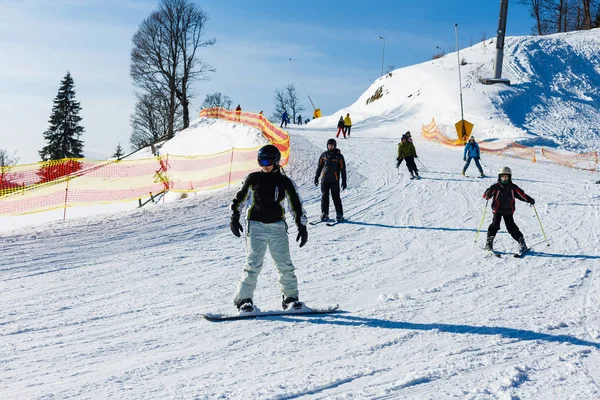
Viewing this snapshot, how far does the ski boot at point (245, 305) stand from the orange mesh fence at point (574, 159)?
21108 millimetres

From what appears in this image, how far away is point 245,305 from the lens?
5449 mm

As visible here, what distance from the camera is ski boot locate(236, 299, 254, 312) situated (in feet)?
17.9

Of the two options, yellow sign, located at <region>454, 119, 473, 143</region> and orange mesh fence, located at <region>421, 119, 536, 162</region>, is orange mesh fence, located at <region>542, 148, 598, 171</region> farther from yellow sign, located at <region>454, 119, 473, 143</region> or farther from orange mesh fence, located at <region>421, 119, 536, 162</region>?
yellow sign, located at <region>454, 119, 473, 143</region>

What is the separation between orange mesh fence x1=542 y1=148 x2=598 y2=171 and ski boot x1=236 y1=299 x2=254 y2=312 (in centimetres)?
2111

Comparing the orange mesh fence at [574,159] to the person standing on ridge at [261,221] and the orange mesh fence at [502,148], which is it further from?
the person standing on ridge at [261,221]

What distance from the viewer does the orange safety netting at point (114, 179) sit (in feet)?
52.3

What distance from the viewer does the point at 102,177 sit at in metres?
17.0

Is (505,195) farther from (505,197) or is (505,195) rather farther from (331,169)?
(331,169)

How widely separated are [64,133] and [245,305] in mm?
45966

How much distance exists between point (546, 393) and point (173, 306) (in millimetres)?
3940

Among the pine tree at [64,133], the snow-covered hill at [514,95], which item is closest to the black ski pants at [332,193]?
the snow-covered hill at [514,95]

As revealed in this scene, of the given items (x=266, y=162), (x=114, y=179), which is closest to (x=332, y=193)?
(x=266, y=162)

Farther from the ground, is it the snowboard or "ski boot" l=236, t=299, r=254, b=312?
"ski boot" l=236, t=299, r=254, b=312

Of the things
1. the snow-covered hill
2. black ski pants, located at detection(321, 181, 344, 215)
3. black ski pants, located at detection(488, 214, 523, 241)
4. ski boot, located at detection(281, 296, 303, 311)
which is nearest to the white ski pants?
ski boot, located at detection(281, 296, 303, 311)
